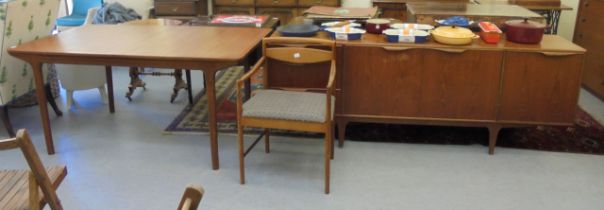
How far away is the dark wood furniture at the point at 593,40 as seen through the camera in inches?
155

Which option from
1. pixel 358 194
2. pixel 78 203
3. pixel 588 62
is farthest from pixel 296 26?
pixel 588 62

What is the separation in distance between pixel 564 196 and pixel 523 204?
24 centimetres

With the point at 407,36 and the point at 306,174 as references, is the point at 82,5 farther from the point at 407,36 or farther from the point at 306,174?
the point at 407,36

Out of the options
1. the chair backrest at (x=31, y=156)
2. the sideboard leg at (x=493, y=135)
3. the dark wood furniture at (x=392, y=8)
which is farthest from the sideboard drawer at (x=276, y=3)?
the chair backrest at (x=31, y=156)

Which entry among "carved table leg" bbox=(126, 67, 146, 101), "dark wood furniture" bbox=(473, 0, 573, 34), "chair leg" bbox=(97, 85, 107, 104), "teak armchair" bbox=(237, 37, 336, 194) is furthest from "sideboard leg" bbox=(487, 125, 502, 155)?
"chair leg" bbox=(97, 85, 107, 104)

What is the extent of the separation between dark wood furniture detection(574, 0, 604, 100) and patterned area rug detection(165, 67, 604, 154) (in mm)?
659

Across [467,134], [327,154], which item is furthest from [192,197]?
[467,134]

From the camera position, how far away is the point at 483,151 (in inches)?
115

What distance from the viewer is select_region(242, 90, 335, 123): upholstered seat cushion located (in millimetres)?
2309

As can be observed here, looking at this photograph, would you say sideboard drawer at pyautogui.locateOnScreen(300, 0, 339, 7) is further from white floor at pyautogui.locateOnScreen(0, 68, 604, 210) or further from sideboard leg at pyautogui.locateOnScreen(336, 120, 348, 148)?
sideboard leg at pyautogui.locateOnScreen(336, 120, 348, 148)

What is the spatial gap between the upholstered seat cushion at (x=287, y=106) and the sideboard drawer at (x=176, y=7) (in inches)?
120

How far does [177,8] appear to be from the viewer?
5.34 metres

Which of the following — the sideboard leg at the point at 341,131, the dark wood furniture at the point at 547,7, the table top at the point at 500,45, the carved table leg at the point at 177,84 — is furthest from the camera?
the dark wood furniture at the point at 547,7

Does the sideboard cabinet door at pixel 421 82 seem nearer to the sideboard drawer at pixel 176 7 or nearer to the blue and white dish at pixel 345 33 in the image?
the blue and white dish at pixel 345 33
